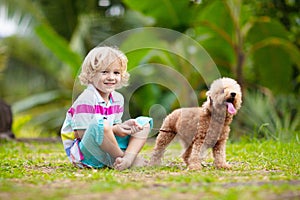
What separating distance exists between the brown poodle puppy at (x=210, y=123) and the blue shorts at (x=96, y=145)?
315mm

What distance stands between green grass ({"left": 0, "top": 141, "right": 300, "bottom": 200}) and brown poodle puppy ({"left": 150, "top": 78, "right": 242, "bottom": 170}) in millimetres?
185

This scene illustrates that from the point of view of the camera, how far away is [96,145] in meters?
4.99

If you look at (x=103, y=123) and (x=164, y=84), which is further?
(x=164, y=84)

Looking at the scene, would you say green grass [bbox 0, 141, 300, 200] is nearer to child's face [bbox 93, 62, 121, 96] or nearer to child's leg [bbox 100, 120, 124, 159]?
child's leg [bbox 100, 120, 124, 159]

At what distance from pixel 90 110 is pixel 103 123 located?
0.65 ft

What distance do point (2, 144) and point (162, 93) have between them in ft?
17.8

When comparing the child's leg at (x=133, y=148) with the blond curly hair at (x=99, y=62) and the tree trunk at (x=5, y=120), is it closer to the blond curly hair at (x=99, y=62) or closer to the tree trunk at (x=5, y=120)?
the blond curly hair at (x=99, y=62)

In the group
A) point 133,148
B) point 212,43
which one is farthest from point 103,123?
point 212,43

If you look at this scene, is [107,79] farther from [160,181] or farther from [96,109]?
[160,181]

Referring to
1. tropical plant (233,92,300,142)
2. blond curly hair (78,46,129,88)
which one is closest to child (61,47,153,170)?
blond curly hair (78,46,129,88)

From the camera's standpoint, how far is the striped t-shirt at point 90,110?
4930mm

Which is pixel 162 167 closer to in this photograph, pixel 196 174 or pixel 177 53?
pixel 196 174

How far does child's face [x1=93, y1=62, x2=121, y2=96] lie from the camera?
5.07 m

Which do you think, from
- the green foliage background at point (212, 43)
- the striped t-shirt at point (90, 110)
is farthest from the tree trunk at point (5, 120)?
the striped t-shirt at point (90, 110)
